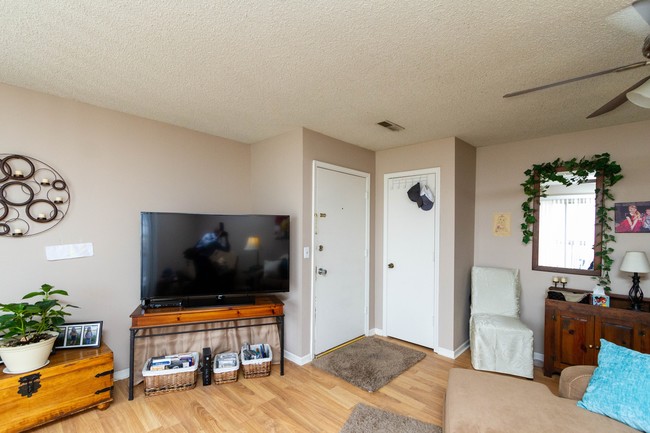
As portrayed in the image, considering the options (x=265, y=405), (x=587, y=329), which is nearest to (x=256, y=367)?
(x=265, y=405)

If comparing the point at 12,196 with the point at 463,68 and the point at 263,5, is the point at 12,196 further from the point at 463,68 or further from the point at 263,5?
the point at 463,68

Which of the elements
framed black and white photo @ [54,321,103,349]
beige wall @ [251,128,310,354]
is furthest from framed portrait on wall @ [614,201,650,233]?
framed black and white photo @ [54,321,103,349]

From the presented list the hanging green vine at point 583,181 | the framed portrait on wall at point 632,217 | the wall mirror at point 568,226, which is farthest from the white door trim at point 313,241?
the framed portrait on wall at point 632,217

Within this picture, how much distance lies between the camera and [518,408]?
1.72 meters

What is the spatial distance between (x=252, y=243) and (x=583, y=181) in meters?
3.48

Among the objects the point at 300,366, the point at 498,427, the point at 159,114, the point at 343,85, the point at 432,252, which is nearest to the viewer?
the point at 498,427

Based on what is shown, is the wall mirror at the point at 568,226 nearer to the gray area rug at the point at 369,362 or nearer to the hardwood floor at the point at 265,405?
the hardwood floor at the point at 265,405

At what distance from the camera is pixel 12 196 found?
7.64 feet

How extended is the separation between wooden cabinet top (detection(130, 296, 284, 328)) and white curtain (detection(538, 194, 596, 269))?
300 centimetres

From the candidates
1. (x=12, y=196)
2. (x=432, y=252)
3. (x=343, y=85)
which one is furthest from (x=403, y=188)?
(x=12, y=196)

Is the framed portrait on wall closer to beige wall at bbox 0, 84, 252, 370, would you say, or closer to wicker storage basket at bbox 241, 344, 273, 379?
wicker storage basket at bbox 241, 344, 273, 379

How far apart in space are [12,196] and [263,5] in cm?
244

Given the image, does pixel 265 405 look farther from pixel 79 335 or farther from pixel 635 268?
pixel 635 268

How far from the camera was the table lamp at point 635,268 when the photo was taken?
2.67m
